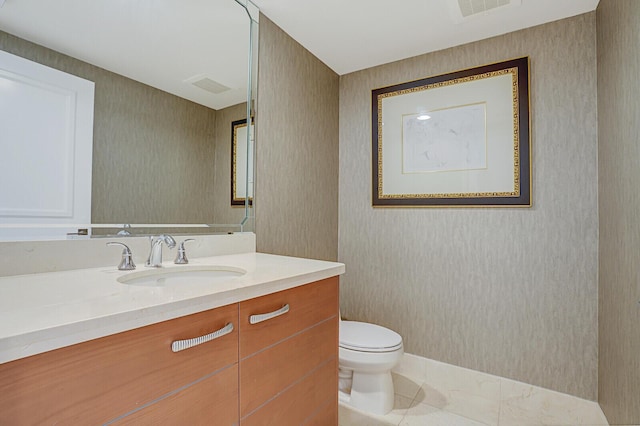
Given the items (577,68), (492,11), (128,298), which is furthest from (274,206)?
(577,68)

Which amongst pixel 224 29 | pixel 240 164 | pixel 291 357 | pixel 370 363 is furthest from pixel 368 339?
pixel 224 29

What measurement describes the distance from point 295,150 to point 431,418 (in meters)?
1.73

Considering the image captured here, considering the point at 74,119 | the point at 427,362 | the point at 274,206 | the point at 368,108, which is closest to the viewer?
the point at 74,119

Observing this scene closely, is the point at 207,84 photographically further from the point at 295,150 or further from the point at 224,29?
the point at 295,150

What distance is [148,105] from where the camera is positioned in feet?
4.47

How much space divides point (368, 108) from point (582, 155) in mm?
1360

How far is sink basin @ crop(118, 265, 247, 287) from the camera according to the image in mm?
1164

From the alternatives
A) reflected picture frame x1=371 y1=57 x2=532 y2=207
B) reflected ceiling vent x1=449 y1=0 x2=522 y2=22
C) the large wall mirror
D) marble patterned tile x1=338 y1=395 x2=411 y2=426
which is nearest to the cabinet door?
the large wall mirror

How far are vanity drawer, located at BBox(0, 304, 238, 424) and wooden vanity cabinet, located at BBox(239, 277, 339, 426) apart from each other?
121mm

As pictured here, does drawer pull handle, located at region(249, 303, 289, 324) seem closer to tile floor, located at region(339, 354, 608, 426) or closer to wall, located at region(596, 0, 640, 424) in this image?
tile floor, located at region(339, 354, 608, 426)

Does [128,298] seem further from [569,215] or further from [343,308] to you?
[569,215]

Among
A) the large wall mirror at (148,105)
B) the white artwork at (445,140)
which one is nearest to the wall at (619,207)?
the white artwork at (445,140)

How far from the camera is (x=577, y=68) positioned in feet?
5.88

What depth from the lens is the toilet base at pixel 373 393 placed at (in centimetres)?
178
